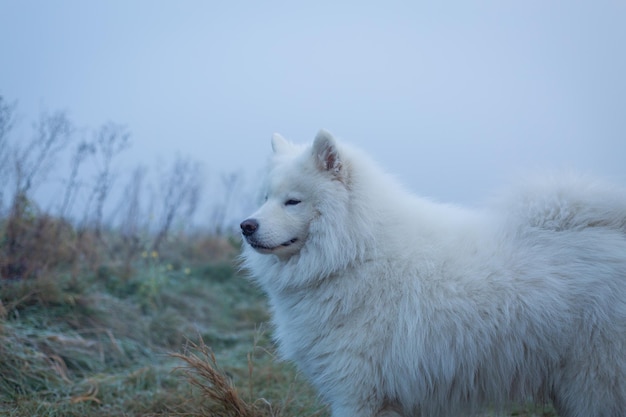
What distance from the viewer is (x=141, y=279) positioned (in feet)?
24.4

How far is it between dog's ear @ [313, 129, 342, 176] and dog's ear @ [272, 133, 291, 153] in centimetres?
59

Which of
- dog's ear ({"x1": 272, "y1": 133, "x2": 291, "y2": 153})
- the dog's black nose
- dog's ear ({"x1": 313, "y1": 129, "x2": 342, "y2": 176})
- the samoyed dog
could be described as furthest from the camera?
dog's ear ({"x1": 272, "y1": 133, "x2": 291, "y2": 153})

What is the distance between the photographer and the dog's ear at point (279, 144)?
378 centimetres

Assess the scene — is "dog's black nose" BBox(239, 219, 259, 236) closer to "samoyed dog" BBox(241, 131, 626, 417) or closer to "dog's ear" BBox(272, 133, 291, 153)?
"samoyed dog" BBox(241, 131, 626, 417)

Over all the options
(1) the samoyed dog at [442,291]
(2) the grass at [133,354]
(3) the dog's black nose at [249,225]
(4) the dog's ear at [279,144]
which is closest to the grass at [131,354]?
(2) the grass at [133,354]

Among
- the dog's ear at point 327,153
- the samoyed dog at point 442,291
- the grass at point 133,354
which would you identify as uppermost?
the dog's ear at point 327,153

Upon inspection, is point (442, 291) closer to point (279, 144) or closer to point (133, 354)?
point (279, 144)

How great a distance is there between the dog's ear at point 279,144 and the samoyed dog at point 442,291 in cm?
46

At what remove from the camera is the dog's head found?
3080 mm

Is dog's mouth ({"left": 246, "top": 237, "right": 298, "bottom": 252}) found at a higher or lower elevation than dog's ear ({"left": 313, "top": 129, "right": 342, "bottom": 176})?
lower

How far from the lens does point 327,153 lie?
3203mm

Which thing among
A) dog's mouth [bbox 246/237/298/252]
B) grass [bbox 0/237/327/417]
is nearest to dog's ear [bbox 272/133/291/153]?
dog's mouth [bbox 246/237/298/252]

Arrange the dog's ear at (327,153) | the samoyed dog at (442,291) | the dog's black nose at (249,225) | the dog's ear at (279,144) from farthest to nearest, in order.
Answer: the dog's ear at (279,144), the dog's ear at (327,153), the dog's black nose at (249,225), the samoyed dog at (442,291)

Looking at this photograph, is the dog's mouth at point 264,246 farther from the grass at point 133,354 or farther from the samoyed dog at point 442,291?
the grass at point 133,354
